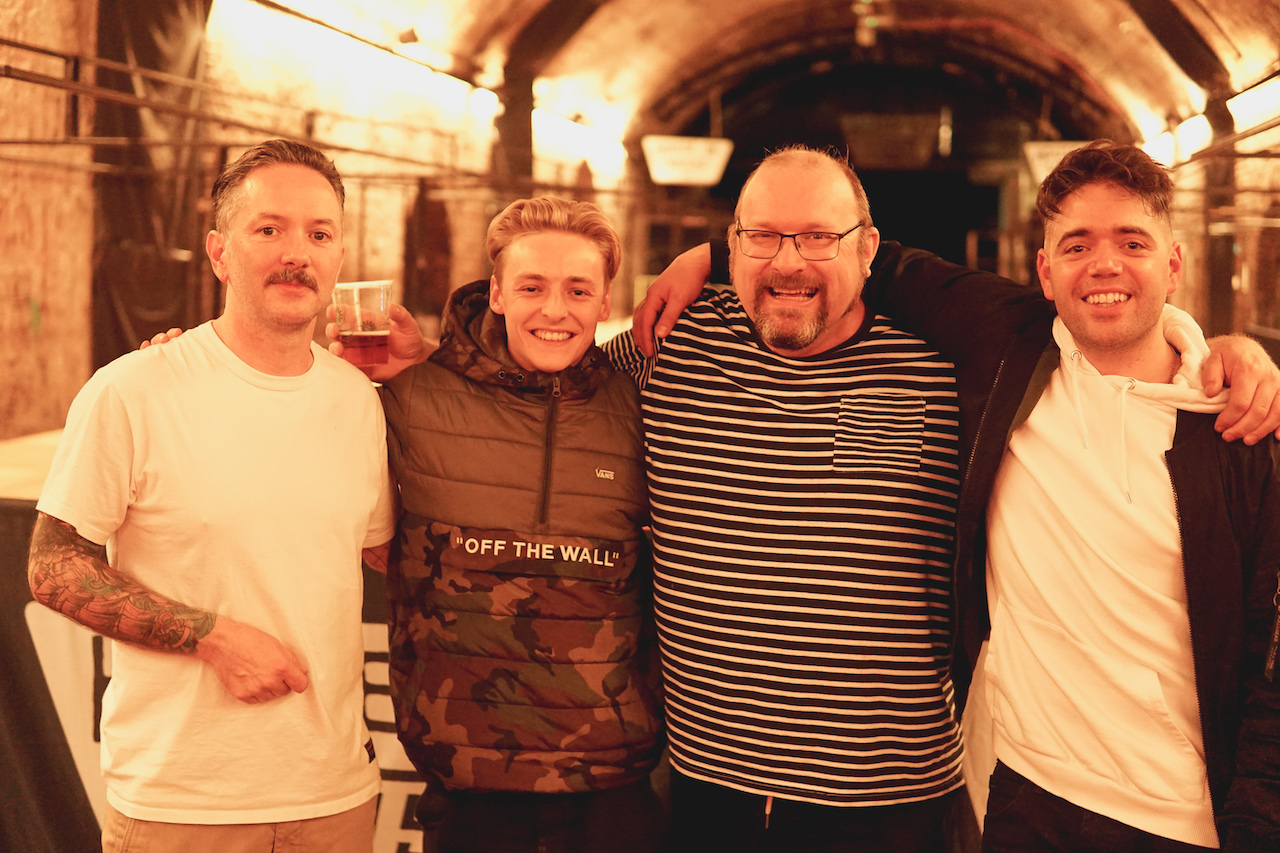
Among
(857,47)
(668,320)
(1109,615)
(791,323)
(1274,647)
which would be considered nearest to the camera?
(1274,647)

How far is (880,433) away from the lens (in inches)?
77.7

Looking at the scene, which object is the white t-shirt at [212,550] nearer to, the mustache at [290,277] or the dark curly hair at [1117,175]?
the mustache at [290,277]

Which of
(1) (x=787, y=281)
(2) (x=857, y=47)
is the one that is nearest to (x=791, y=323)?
(1) (x=787, y=281)

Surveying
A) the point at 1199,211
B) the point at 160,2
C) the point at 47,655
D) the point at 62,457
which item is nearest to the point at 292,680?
the point at 62,457

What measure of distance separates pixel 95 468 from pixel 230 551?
0.26m

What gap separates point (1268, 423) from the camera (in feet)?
5.18

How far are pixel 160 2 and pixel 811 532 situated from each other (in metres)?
6.06

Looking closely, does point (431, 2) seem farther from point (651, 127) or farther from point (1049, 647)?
point (1049, 647)

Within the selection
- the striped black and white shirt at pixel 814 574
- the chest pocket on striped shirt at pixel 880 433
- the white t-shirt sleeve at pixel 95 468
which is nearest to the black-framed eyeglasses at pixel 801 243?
the striped black and white shirt at pixel 814 574

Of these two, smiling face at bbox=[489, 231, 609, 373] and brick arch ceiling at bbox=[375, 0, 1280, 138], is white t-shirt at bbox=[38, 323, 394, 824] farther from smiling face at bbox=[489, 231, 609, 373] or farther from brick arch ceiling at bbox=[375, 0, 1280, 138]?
brick arch ceiling at bbox=[375, 0, 1280, 138]

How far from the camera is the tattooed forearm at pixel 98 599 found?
163cm

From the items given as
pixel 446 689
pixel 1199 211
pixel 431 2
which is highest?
pixel 431 2

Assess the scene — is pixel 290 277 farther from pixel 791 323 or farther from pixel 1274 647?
pixel 1274 647

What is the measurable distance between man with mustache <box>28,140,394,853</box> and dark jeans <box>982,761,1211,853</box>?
3.96 feet
